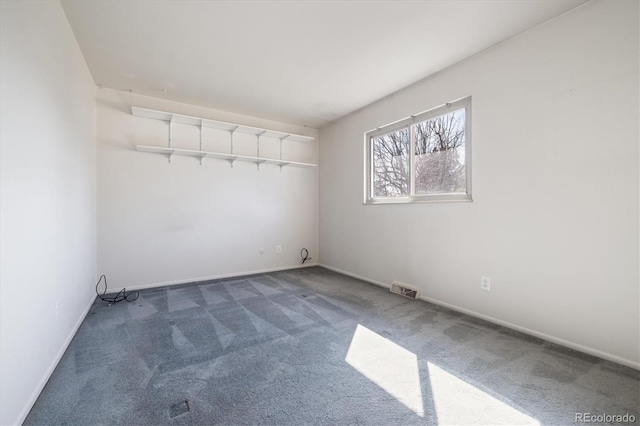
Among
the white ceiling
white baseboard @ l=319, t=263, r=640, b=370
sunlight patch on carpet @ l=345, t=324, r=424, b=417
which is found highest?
the white ceiling

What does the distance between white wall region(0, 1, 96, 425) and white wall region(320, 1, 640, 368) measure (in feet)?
10.8

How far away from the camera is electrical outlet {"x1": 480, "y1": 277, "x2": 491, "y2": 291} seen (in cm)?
258

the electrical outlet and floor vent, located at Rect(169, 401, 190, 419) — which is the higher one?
the electrical outlet

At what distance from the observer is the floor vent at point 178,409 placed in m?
1.41

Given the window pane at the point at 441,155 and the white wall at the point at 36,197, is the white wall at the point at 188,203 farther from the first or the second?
the window pane at the point at 441,155

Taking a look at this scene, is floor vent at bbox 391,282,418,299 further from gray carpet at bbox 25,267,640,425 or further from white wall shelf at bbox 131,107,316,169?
white wall shelf at bbox 131,107,316,169

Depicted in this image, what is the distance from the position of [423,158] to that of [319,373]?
8.66 feet

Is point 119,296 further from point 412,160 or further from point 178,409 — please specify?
point 412,160

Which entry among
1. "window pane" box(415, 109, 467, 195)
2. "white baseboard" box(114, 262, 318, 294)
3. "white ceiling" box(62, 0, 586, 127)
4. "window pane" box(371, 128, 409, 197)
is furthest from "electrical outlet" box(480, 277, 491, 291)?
"white baseboard" box(114, 262, 318, 294)

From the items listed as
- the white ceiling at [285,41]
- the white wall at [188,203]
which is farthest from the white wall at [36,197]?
the white wall at [188,203]

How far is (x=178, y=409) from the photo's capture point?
4.75 ft

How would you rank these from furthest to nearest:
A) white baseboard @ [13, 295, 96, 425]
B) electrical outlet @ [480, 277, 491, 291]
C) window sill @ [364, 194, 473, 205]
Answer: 1. window sill @ [364, 194, 473, 205]
2. electrical outlet @ [480, 277, 491, 291]
3. white baseboard @ [13, 295, 96, 425]

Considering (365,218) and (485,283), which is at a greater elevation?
(365,218)

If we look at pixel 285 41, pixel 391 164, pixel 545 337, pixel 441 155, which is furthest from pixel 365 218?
pixel 285 41
